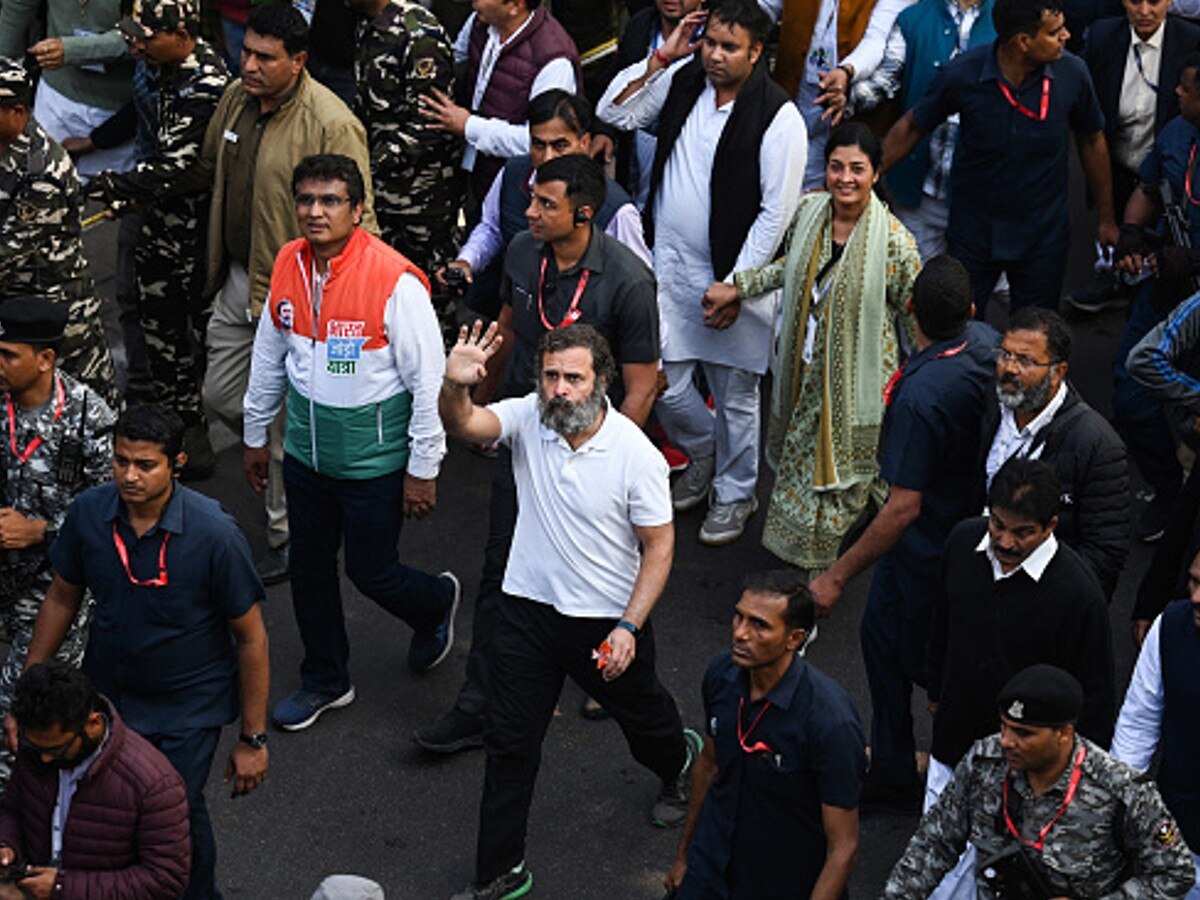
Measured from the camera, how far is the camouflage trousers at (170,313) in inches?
369

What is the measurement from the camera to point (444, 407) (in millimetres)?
6613

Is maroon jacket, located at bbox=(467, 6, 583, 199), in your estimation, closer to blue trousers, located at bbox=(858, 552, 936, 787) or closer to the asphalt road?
the asphalt road

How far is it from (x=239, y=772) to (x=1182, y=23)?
5.87 metres

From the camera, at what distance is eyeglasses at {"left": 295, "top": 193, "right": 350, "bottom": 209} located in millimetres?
7496

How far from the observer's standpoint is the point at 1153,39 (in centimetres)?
984

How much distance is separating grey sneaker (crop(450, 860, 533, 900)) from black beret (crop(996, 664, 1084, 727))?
2.17 meters

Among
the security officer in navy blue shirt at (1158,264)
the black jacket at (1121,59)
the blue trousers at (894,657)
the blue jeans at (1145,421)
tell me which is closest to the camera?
the blue trousers at (894,657)

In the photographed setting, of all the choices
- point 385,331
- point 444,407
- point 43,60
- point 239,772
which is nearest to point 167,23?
point 43,60

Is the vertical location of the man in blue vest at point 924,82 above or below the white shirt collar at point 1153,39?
below

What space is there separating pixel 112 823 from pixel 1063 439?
3149 mm

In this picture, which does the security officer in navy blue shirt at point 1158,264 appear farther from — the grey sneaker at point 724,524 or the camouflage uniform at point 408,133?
the camouflage uniform at point 408,133

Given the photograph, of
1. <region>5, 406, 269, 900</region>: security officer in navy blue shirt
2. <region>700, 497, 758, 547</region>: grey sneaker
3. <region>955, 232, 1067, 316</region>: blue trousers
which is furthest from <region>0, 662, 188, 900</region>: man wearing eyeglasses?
<region>955, 232, 1067, 316</region>: blue trousers

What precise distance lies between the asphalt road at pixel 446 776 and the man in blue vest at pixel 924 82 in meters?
1.84

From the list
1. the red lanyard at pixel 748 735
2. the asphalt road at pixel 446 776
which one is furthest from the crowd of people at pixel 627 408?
the asphalt road at pixel 446 776
